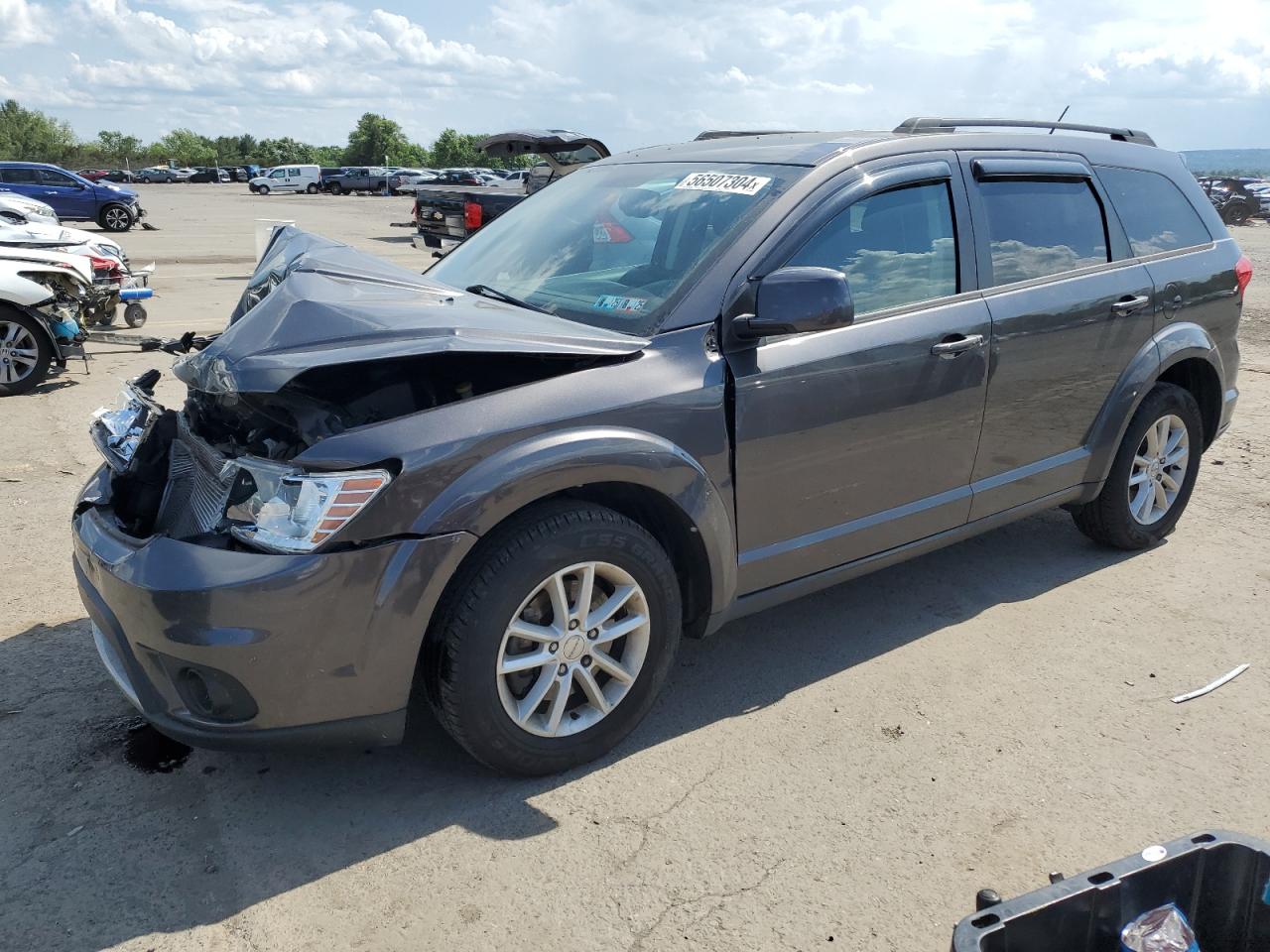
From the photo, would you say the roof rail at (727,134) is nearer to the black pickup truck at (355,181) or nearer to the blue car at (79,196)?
the blue car at (79,196)

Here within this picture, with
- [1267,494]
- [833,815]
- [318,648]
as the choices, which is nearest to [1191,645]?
[833,815]

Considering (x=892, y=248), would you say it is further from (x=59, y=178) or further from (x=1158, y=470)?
(x=59, y=178)

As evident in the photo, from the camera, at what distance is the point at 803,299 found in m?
3.09

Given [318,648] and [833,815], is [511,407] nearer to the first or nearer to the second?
[318,648]

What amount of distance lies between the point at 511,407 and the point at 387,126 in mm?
111247

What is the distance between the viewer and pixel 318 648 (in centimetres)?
263

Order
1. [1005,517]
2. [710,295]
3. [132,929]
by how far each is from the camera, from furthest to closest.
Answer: [1005,517], [710,295], [132,929]

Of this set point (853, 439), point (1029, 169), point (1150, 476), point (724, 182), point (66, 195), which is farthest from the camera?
point (66, 195)

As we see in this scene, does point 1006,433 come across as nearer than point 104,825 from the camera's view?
No

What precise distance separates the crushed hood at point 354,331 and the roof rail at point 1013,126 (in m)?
1.92

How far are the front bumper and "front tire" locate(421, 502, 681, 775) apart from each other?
11 cm

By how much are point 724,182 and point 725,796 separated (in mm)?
2064

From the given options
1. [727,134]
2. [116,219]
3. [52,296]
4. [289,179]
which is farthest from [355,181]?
[727,134]

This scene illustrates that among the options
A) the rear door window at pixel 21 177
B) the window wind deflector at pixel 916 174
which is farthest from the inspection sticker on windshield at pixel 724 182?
the rear door window at pixel 21 177
